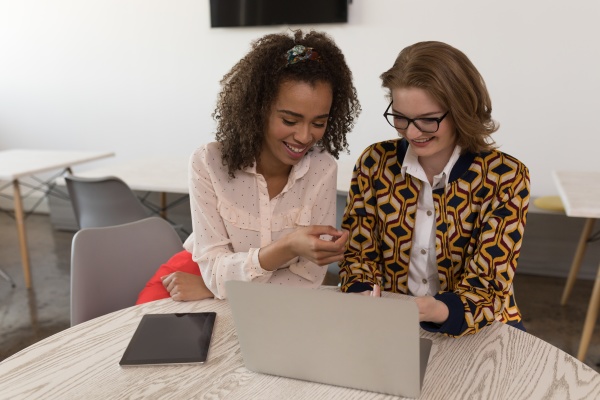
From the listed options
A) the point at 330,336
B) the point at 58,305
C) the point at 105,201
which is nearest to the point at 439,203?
the point at 330,336

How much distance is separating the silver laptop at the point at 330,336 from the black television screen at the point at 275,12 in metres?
3.09

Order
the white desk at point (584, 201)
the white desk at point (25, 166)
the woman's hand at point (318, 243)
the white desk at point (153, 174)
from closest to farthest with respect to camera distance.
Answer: the woman's hand at point (318, 243)
the white desk at point (584, 201)
the white desk at point (153, 174)
the white desk at point (25, 166)

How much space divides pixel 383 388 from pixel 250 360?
26 cm

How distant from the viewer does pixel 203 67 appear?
13.9 ft

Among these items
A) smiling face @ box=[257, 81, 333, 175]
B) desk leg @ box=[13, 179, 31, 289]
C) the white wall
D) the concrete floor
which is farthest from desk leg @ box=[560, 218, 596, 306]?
desk leg @ box=[13, 179, 31, 289]

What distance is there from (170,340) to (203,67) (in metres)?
3.31

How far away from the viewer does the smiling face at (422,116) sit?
1.35 m

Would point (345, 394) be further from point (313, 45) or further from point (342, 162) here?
point (342, 162)

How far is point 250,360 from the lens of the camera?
1.09 meters

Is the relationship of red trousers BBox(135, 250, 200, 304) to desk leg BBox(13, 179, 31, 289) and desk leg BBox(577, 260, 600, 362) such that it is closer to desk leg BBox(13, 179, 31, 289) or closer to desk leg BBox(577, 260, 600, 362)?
desk leg BBox(577, 260, 600, 362)

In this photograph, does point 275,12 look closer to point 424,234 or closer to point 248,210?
point 248,210

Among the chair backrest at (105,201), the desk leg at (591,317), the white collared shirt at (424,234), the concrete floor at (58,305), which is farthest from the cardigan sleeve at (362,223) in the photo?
the concrete floor at (58,305)

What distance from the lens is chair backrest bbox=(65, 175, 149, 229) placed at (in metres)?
2.64

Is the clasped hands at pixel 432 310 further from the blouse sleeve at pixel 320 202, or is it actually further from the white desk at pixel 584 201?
the white desk at pixel 584 201
